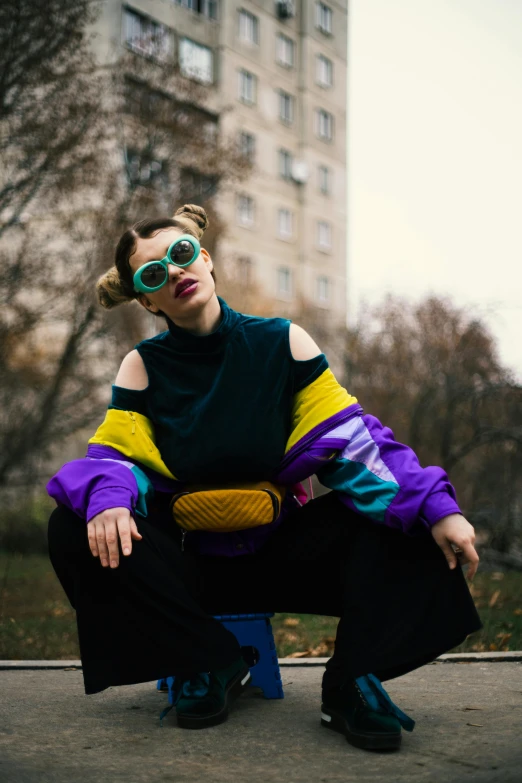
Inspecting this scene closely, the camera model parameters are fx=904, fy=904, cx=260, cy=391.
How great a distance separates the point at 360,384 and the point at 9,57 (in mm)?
8956

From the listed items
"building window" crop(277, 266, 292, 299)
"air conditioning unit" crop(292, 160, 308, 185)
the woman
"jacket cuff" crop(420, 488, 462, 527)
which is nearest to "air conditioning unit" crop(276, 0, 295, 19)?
"air conditioning unit" crop(292, 160, 308, 185)

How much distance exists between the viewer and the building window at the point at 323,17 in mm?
36844

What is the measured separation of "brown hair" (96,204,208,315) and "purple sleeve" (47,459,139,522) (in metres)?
0.73

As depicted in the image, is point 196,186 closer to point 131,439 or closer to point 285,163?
point 131,439

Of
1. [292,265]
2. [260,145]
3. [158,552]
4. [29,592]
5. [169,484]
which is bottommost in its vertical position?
[29,592]

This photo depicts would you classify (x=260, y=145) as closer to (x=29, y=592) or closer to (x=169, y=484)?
(x=29, y=592)

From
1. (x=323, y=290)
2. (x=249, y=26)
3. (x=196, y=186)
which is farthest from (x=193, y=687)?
(x=249, y=26)

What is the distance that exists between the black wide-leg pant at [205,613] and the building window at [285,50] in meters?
35.8

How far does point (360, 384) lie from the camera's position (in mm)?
16672

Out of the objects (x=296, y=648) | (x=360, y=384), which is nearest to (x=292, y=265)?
(x=360, y=384)

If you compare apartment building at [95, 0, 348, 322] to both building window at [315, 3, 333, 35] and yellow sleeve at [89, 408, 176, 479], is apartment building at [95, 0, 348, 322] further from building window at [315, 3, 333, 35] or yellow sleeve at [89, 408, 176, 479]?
yellow sleeve at [89, 408, 176, 479]

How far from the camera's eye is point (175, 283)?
9.87 ft

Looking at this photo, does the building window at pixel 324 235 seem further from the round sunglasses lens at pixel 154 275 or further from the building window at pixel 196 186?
the round sunglasses lens at pixel 154 275

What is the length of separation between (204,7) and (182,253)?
3186cm
